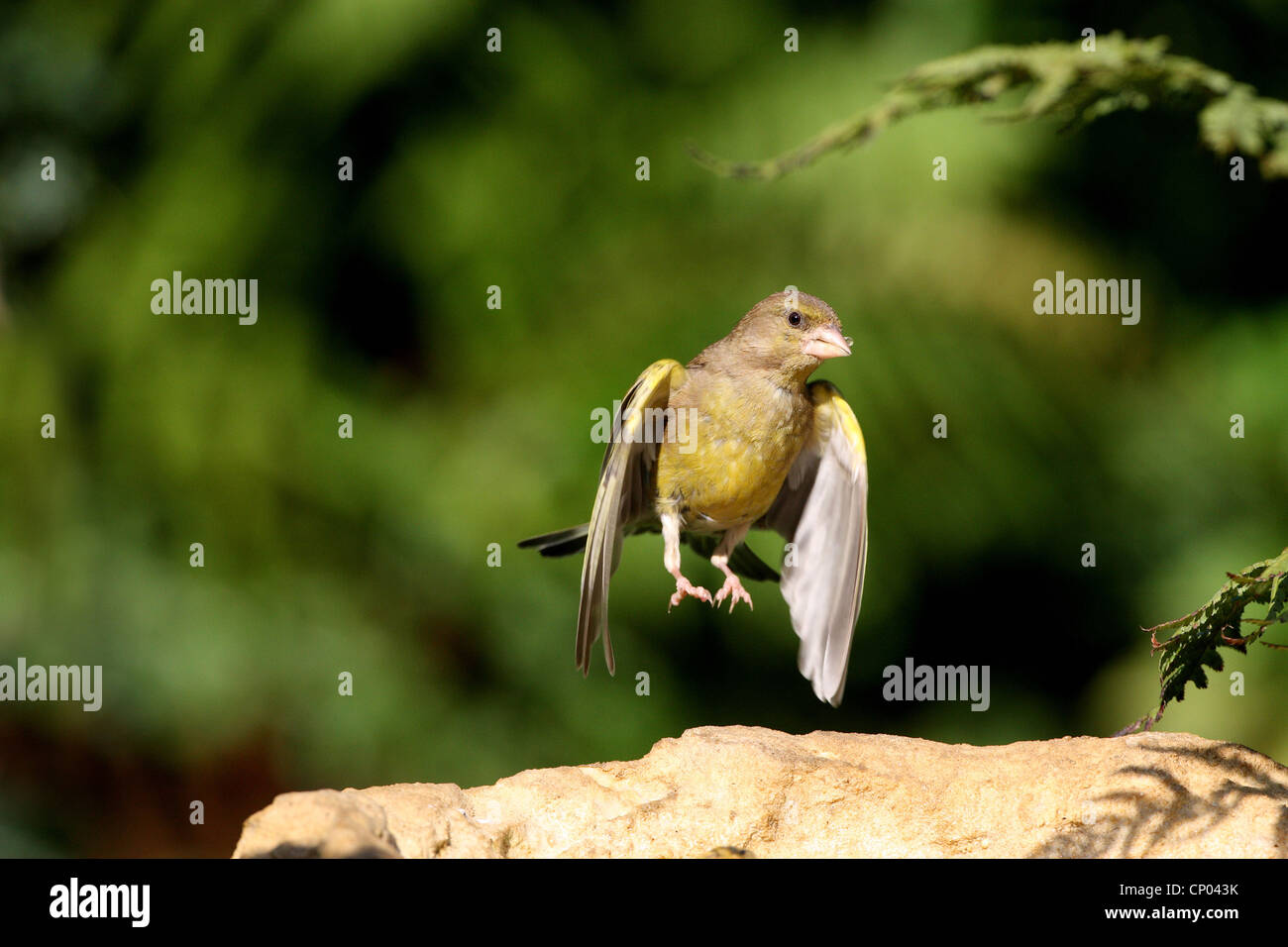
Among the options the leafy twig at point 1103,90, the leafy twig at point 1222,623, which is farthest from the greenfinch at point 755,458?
the leafy twig at point 1103,90

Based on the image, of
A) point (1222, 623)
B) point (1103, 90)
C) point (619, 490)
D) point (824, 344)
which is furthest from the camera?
point (824, 344)

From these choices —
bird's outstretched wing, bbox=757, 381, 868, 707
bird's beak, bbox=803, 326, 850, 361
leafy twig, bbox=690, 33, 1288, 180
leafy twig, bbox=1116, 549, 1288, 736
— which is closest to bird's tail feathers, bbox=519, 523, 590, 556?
bird's outstretched wing, bbox=757, 381, 868, 707

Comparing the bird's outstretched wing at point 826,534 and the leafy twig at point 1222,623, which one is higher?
→ the bird's outstretched wing at point 826,534

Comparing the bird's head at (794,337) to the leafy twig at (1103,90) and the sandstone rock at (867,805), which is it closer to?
the sandstone rock at (867,805)

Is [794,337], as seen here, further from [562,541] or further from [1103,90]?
[1103,90]

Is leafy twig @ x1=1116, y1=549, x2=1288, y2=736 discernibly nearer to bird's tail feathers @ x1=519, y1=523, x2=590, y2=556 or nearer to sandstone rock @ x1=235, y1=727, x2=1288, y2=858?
sandstone rock @ x1=235, y1=727, x2=1288, y2=858

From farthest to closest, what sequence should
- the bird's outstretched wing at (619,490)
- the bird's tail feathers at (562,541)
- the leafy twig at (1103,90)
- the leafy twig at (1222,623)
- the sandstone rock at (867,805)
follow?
the bird's tail feathers at (562,541) < the bird's outstretched wing at (619,490) < the sandstone rock at (867,805) < the leafy twig at (1222,623) < the leafy twig at (1103,90)

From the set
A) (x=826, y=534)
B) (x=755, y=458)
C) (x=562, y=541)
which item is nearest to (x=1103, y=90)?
(x=755, y=458)
